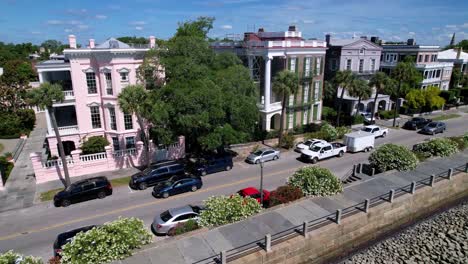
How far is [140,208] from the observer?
71.6 feet

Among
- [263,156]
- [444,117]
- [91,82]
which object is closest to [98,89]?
[91,82]

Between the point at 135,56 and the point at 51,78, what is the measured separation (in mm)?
11037

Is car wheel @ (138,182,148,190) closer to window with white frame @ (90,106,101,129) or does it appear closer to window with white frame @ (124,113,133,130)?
window with white frame @ (124,113,133,130)

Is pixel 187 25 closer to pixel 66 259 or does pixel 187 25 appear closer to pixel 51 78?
pixel 51 78

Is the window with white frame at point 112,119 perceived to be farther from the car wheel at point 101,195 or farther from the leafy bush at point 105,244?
the leafy bush at point 105,244

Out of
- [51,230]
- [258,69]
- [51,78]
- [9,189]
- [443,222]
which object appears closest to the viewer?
[51,230]

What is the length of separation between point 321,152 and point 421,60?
1512 inches

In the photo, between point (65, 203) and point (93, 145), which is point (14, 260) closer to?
point (65, 203)

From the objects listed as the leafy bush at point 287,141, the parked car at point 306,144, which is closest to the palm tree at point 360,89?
the parked car at point 306,144

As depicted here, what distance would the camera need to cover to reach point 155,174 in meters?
25.2

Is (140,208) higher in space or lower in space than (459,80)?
lower

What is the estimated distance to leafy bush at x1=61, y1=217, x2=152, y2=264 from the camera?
12.7 meters

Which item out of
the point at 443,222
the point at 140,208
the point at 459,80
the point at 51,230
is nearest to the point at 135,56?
the point at 140,208

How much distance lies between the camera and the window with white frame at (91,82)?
30438 mm
